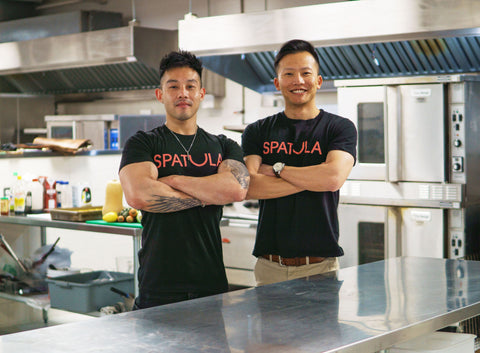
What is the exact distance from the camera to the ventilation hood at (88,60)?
5.95 metres

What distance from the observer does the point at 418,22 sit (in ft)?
13.9

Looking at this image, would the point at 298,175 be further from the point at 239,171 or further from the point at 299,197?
the point at 239,171

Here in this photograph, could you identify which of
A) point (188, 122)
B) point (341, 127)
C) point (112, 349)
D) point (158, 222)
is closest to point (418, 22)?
point (341, 127)

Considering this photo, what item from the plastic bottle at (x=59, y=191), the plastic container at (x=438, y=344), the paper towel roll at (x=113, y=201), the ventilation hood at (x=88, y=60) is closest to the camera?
the plastic container at (x=438, y=344)

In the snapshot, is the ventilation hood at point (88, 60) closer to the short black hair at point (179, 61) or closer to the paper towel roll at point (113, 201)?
the paper towel roll at point (113, 201)

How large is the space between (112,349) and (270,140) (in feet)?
4.92

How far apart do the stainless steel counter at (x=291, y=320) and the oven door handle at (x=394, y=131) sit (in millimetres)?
2602

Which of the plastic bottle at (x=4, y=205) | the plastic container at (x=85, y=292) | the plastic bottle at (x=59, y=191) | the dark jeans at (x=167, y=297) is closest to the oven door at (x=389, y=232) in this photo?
the plastic container at (x=85, y=292)

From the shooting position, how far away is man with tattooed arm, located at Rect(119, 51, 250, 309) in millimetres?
2367

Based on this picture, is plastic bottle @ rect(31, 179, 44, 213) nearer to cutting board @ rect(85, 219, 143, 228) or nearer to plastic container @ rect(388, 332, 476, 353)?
cutting board @ rect(85, 219, 143, 228)

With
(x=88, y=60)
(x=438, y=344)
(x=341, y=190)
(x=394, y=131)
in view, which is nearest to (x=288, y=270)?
(x=438, y=344)

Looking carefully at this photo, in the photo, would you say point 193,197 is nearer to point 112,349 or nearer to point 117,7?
point 112,349

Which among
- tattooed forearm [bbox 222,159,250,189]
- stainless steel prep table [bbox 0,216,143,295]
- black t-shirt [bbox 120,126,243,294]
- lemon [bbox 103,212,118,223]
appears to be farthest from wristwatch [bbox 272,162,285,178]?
lemon [bbox 103,212,118,223]

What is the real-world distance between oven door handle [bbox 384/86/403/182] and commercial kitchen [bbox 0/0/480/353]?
0.01 meters
